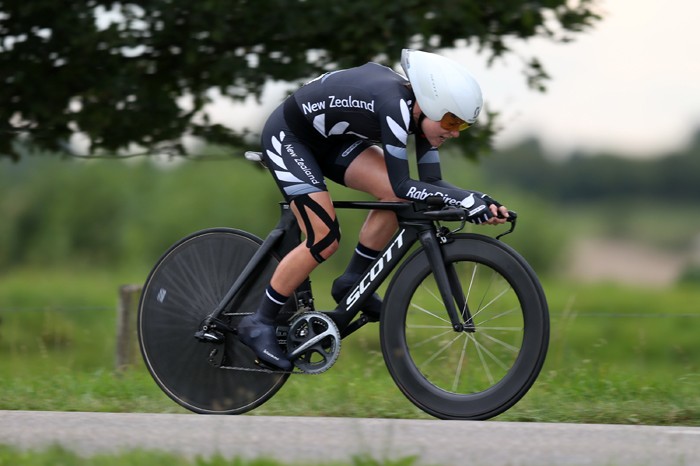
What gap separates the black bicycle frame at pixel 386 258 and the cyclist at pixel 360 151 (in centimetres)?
11

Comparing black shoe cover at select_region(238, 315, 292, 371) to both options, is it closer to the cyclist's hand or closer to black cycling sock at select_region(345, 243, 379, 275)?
black cycling sock at select_region(345, 243, 379, 275)

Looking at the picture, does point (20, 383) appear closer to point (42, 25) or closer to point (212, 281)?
point (212, 281)

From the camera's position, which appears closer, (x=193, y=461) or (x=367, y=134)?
(x=193, y=461)

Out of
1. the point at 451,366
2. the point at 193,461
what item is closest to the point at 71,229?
the point at 451,366

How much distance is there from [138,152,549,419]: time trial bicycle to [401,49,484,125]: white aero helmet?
0.47 m

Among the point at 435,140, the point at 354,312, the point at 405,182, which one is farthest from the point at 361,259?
the point at 435,140

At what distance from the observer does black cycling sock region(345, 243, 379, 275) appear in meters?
6.92

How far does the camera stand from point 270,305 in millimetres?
6816

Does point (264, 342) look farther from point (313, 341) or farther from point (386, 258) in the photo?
point (386, 258)

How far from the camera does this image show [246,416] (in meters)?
6.55

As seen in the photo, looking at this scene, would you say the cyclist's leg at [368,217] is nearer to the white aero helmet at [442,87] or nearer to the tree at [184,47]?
the white aero helmet at [442,87]

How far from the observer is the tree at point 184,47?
1029cm

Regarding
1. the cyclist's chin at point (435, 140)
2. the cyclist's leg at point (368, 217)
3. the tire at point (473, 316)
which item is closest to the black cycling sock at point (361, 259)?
the cyclist's leg at point (368, 217)

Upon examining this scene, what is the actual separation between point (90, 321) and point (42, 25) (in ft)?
57.1
